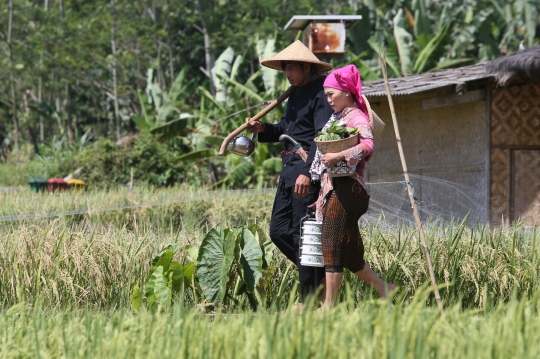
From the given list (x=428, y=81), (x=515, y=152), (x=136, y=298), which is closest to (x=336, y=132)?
(x=136, y=298)

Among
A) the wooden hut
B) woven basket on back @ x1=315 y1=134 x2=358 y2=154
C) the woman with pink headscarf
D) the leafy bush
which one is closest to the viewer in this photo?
woven basket on back @ x1=315 y1=134 x2=358 y2=154

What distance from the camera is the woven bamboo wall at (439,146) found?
9.59m

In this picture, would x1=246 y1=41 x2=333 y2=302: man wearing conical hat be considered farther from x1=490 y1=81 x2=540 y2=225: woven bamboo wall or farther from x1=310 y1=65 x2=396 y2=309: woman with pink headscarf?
x1=490 y1=81 x2=540 y2=225: woven bamboo wall

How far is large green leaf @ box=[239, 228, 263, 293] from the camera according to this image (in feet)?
15.5

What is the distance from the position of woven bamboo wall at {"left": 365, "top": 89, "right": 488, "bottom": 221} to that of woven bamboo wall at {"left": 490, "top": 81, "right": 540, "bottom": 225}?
0.14 meters

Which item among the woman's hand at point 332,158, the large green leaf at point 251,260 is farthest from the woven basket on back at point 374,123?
the large green leaf at point 251,260

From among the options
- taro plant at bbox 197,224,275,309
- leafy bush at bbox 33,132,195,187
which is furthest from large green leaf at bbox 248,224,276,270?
leafy bush at bbox 33,132,195,187

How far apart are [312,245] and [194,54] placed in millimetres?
24037

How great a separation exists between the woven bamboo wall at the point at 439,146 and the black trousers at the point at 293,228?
4267mm

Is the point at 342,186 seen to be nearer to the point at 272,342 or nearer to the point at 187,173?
the point at 272,342

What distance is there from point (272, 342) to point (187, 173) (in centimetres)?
1562

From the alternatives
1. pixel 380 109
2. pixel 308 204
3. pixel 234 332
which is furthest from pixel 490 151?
pixel 234 332

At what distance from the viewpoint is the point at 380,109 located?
34.9 ft

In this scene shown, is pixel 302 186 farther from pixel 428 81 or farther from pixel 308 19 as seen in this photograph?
pixel 308 19
